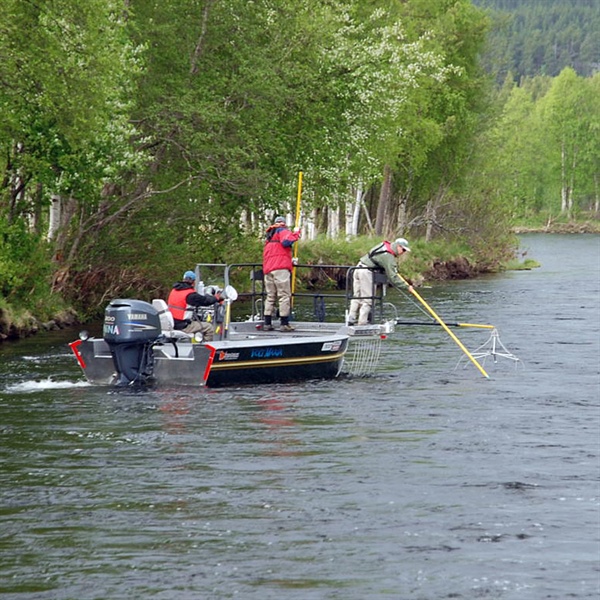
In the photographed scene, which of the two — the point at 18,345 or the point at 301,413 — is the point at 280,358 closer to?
the point at 301,413

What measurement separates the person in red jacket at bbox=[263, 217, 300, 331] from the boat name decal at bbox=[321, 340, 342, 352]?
1.57 m

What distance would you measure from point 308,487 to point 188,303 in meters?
7.38

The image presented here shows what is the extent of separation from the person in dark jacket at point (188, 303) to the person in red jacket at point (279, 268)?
5.10 ft

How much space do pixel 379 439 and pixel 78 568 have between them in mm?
6209

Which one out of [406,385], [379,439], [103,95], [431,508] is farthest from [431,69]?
[431,508]

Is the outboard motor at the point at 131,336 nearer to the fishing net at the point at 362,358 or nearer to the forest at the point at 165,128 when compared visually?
the fishing net at the point at 362,358

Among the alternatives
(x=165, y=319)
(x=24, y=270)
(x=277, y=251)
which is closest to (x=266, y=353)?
(x=165, y=319)

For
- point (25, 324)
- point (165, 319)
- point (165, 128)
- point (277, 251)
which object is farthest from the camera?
point (165, 128)

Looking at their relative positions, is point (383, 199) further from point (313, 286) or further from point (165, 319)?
point (165, 319)

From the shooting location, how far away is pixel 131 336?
768 inches

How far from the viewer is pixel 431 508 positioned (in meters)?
13.1

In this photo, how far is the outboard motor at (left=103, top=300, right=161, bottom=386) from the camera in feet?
63.7

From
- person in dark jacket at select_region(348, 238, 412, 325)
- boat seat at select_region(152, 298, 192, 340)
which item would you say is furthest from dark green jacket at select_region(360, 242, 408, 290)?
boat seat at select_region(152, 298, 192, 340)

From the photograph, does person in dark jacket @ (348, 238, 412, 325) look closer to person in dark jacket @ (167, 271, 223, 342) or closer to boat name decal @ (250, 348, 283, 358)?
boat name decal @ (250, 348, 283, 358)
